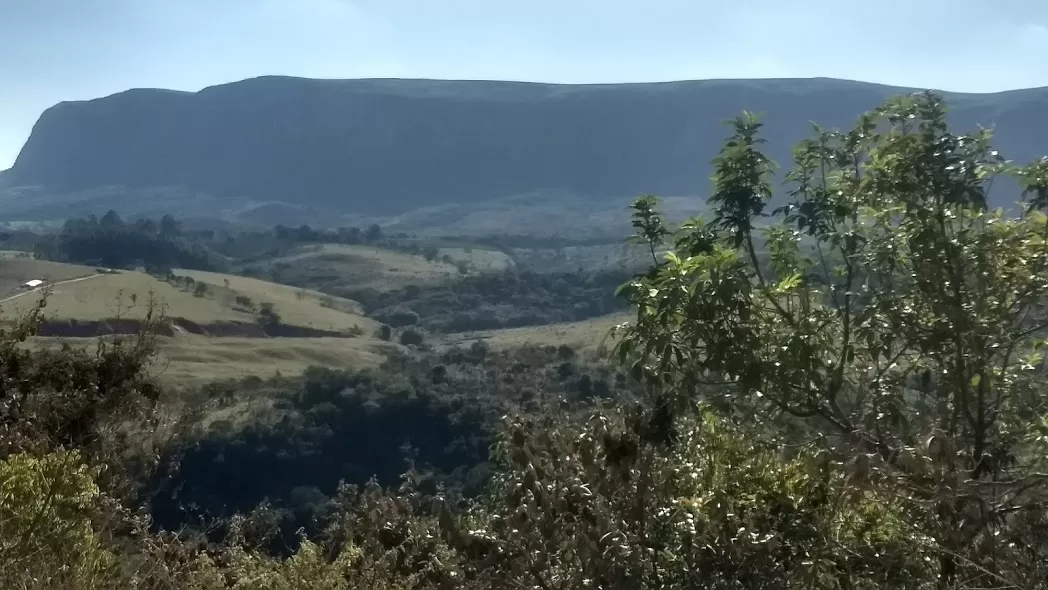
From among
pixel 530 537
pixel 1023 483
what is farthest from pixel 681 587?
pixel 1023 483

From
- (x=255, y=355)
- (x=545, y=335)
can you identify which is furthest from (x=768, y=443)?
(x=545, y=335)

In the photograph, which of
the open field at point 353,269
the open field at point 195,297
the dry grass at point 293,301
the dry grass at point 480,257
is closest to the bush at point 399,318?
the dry grass at point 293,301

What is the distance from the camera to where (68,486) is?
541cm

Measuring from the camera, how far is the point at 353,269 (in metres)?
88.8

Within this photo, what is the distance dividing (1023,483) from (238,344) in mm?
48684

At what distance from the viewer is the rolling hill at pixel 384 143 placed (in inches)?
6398

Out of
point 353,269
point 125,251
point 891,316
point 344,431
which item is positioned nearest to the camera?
point 891,316

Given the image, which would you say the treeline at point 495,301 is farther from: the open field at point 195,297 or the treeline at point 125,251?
the treeline at point 125,251

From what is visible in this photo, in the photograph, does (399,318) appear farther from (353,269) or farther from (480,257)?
(480,257)

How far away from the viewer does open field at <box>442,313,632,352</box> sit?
50.8 m

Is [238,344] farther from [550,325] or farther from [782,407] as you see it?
[782,407]

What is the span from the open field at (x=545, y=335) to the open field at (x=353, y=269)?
17.4 meters

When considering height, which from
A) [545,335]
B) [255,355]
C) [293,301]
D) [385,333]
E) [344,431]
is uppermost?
[344,431]

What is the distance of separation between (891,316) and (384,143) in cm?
17743
